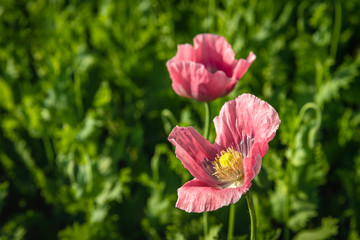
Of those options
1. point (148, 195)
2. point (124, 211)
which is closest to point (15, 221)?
point (124, 211)

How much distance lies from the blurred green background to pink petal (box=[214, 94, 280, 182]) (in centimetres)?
38

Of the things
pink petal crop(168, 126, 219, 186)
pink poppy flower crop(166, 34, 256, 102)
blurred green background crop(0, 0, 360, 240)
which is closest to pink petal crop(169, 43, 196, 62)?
pink poppy flower crop(166, 34, 256, 102)

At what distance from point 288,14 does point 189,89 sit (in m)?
1.41

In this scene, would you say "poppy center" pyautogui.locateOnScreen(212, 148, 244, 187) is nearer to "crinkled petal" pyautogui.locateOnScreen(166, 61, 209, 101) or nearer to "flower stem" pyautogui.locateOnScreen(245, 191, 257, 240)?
"flower stem" pyautogui.locateOnScreen(245, 191, 257, 240)

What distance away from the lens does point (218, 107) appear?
1.54 metres

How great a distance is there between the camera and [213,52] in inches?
46.8

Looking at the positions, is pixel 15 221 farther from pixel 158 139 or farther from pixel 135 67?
pixel 135 67

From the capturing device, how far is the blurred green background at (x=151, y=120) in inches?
60.9

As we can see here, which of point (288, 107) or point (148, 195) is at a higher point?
point (148, 195)

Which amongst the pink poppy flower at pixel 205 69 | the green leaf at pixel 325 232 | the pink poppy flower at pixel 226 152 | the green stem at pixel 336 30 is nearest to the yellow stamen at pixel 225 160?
the pink poppy flower at pixel 226 152

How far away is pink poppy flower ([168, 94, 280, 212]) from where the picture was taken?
0.75 metres

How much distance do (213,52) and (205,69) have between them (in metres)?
0.15

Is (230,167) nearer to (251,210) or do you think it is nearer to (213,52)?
(251,210)

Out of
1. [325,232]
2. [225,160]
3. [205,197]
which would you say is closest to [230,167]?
[225,160]
